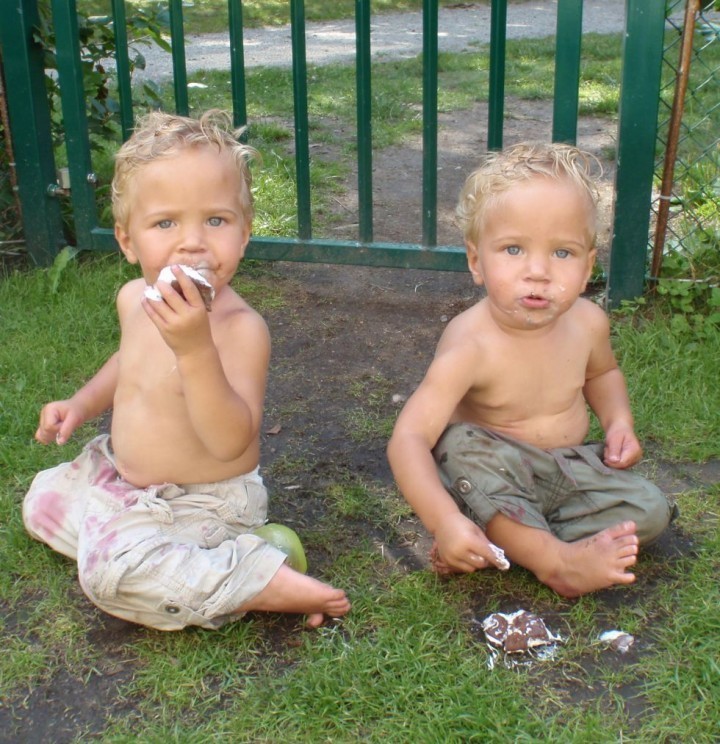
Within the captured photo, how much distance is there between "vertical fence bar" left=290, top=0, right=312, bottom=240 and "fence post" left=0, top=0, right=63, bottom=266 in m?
1.03

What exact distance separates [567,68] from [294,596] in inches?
86.1

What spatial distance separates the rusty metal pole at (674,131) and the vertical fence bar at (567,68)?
12.9 inches

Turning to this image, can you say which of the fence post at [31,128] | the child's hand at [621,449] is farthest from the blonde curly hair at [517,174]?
the fence post at [31,128]

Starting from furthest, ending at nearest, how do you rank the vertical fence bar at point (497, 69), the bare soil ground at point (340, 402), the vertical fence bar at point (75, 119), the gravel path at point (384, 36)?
1. the gravel path at point (384, 36)
2. the vertical fence bar at point (75, 119)
3. the vertical fence bar at point (497, 69)
4. the bare soil ground at point (340, 402)

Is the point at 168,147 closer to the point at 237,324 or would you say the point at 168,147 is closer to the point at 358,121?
the point at 237,324

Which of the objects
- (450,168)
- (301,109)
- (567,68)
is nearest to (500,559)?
(567,68)

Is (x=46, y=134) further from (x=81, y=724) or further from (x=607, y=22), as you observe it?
(x=607, y=22)

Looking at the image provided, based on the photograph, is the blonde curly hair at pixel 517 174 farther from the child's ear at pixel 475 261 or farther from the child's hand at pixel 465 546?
the child's hand at pixel 465 546

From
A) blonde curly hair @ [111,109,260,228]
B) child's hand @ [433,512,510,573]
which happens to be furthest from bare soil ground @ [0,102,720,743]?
blonde curly hair @ [111,109,260,228]

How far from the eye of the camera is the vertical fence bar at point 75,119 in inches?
158

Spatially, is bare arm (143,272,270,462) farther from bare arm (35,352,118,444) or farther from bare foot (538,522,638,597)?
bare foot (538,522,638,597)

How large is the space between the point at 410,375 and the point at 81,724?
1.83 metres

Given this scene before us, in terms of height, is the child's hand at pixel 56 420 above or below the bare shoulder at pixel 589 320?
below

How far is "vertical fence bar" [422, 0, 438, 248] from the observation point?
3787mm
